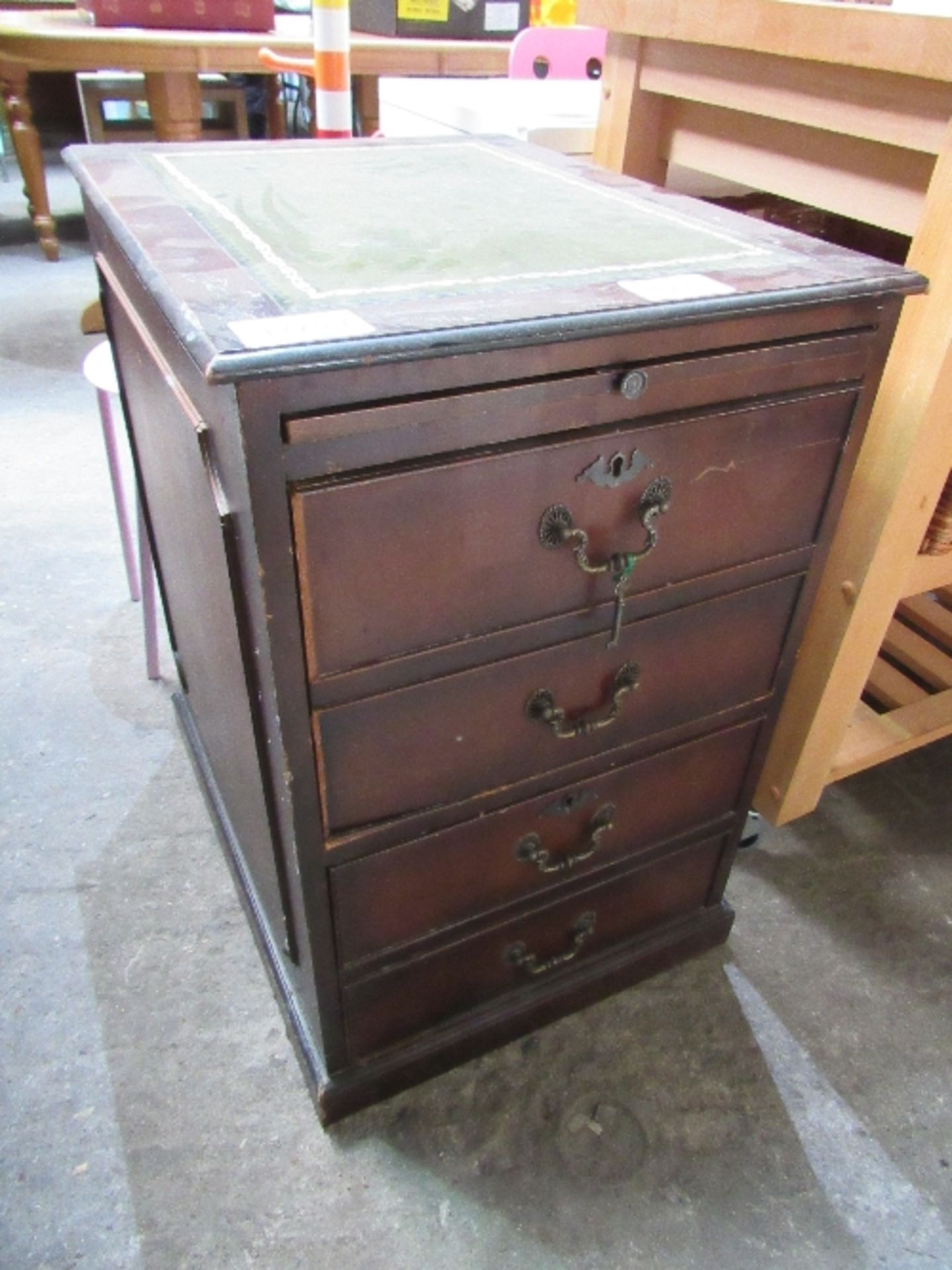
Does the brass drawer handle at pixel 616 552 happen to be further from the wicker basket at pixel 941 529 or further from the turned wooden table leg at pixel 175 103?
the turned wooden table leg at pixel 175 103

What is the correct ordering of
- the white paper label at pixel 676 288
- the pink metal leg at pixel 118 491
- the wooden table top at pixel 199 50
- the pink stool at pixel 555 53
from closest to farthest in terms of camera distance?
the white paper label at pixel 676 288, the pink metal leg at pixel 118 491, the pink stool at pixel 555 53, the wooden table top at pixel 199 50

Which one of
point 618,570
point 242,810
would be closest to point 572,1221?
point 242,810

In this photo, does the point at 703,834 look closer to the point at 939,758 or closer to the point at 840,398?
the point at 840,398

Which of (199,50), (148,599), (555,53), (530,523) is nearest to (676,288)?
(530,523)

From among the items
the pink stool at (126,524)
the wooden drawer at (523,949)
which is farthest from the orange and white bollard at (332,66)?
the wooden drawer at (523,949)

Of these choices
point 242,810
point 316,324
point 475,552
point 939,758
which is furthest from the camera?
point 939,758

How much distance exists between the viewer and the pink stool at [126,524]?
1.23 meters

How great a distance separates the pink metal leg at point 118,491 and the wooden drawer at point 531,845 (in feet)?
2.80

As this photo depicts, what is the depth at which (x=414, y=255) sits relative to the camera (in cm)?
66

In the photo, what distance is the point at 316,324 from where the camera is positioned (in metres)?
0.53

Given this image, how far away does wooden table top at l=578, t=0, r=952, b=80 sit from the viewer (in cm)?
76

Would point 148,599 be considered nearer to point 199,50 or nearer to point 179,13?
point 199,50

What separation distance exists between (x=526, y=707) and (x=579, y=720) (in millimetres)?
59

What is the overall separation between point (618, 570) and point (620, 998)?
611mm
